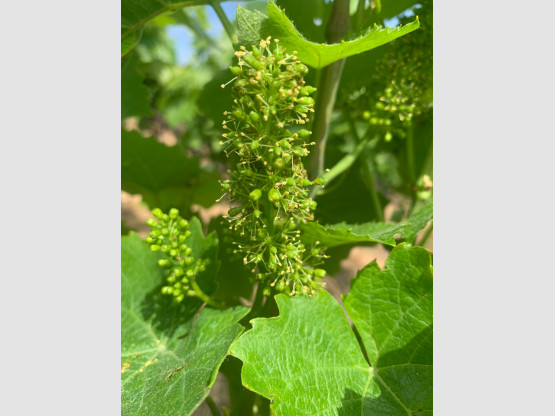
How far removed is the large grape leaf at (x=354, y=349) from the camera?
713 millimetres

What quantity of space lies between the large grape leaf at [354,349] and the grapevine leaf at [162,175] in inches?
14.7

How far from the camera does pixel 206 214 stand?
1.12 metres

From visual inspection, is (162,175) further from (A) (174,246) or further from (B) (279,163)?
(B) (279,163)

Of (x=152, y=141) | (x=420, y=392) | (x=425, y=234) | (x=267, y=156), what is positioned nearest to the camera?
(x=267, y=156)

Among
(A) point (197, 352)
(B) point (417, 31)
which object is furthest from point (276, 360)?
(B) point (417, 31)

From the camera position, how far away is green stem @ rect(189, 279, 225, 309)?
83 centimetres

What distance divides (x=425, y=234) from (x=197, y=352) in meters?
0.47

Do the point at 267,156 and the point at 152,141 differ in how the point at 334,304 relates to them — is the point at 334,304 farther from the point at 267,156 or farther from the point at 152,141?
the point at 152,141

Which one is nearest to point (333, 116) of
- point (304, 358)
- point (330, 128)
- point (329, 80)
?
point (330, 128)

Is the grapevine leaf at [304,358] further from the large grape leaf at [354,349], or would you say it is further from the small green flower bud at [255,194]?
the small green flower bud at [255,194]

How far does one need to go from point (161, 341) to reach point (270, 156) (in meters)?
0.45

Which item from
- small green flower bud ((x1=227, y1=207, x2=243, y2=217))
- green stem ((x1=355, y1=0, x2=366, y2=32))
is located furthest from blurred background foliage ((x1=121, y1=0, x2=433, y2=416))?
small green flower bud ((x1=227, y1=207, x2=243, y2=217))

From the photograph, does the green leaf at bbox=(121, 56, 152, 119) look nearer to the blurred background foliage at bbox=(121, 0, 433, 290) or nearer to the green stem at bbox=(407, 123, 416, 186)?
the blurred background foliage at bbox=(121, 0, 433, 290)

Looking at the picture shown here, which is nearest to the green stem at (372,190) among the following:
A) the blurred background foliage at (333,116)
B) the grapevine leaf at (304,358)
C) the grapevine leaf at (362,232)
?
the blurred background foliage at (333,116)
